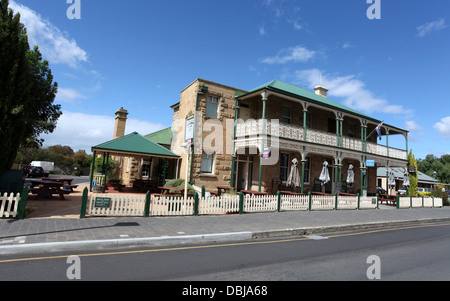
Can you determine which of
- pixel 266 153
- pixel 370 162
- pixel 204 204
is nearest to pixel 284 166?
pixel 266 153

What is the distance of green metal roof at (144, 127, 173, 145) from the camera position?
68.9 ft

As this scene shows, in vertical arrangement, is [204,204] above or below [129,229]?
above

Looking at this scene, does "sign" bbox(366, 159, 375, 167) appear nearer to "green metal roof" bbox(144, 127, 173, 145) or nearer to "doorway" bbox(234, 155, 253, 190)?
"doorway" bbox(234, 155, 253, 190)

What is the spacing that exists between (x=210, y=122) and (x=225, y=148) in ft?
6.25

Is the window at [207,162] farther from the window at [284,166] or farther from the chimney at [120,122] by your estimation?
the chimney at [120,122]

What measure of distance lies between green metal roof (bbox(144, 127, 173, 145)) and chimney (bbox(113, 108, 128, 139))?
273 centimetres

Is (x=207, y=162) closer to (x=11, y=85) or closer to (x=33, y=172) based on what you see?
(x=11, y=85)

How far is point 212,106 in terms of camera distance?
57.5 ft

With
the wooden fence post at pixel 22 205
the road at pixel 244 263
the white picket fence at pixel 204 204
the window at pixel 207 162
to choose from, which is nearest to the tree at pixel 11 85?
the wooden fence post at pixel 22 205

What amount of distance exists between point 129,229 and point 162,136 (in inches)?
582

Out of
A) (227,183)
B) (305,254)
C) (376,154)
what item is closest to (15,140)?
(305,254)

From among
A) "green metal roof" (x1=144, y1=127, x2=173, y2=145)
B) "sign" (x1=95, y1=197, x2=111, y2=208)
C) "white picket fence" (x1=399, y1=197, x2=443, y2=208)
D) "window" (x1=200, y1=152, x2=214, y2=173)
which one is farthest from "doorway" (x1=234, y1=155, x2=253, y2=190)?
"white picket fence" (x1=399, y1=197, x2=443, y2=208)

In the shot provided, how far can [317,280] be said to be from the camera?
14.6 feet
